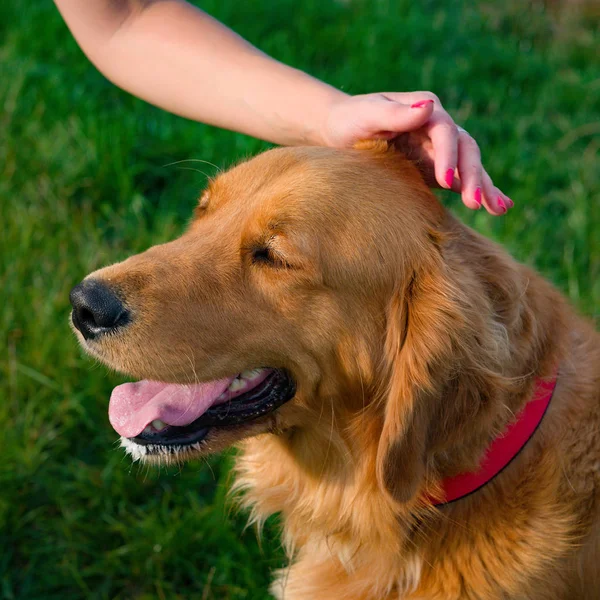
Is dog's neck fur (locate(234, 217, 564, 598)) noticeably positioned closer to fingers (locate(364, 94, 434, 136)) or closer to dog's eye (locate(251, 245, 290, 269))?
fingers (locate(364, 94, 434, 136))

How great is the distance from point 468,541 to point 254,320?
977 mm

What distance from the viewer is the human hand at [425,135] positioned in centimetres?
258

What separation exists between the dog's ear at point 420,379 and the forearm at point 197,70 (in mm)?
858

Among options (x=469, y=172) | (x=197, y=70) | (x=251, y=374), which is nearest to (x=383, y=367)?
(x=251, y=374)

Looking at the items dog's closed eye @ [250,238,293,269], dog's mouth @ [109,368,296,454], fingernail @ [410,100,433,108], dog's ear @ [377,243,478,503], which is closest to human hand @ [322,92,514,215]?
fingernail @ [410,100,433,108]

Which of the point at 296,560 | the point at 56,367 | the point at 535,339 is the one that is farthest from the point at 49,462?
the point at 535,339

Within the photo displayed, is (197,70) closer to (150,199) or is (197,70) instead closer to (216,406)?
(216,406)

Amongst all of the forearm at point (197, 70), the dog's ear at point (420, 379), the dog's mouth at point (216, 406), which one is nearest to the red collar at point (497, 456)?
the dog's ear at point (420, 379)

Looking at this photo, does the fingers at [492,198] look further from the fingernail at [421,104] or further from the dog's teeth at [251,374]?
the dog's teeth at [251,374]

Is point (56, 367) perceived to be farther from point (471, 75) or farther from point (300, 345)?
point (471, 75)

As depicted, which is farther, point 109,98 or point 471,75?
point 471,75

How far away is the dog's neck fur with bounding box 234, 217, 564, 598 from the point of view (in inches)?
101

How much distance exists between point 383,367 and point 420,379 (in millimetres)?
177

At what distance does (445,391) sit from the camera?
255 cm
